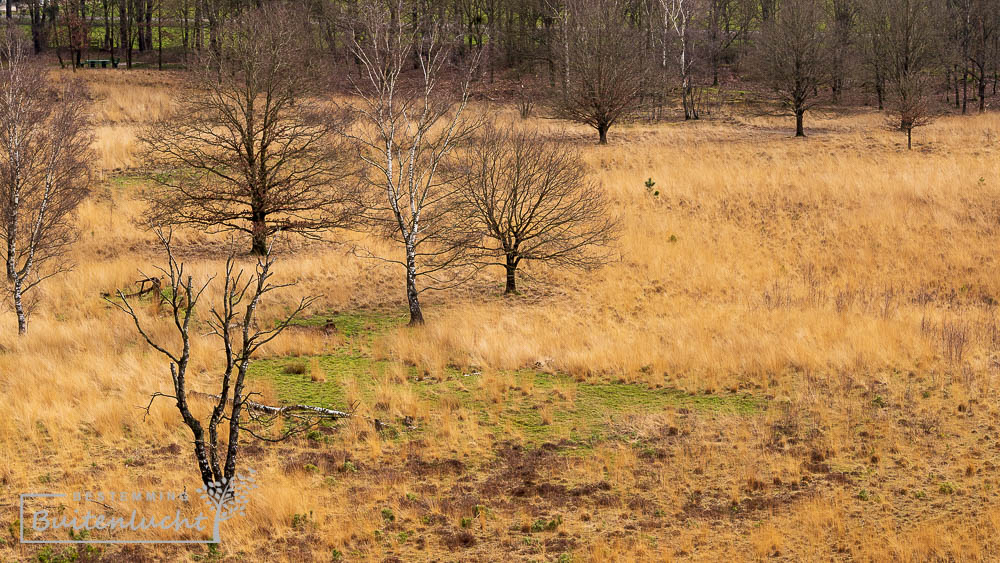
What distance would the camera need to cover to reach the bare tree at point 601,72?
40.0 m

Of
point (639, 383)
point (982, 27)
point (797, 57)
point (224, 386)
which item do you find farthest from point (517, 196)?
point (982, 27)

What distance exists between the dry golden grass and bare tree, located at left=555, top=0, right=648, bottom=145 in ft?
35.8

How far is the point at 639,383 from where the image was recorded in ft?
54.7

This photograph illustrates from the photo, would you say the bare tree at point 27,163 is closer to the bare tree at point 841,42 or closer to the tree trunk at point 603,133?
the tree trunk at point 603,133

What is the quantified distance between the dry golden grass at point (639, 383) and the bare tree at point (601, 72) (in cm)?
1091

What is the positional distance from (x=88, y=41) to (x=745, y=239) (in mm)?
56818

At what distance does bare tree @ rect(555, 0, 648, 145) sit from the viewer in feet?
131

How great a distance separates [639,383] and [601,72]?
2617 cm

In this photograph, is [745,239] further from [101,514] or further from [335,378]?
[101,514]

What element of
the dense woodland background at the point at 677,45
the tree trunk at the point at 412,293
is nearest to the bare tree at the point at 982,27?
the dense woodland background at the point at 677,45

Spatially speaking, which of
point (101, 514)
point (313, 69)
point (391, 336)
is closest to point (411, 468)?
point (101, 514)

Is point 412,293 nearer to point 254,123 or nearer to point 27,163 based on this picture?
point 254,123

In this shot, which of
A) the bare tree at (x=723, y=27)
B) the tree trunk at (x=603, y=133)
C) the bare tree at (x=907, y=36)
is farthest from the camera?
the bare tree at (x=723, y=27)

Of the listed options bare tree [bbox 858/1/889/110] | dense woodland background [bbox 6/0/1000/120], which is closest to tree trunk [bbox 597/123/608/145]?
dense woodland background [bbox 6/0/1000/120]
